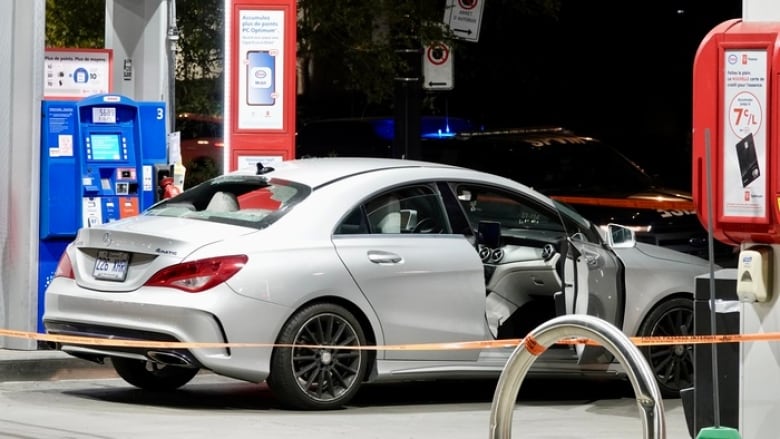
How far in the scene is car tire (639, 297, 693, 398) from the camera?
10516 millimetres

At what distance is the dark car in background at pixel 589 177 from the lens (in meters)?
15.8

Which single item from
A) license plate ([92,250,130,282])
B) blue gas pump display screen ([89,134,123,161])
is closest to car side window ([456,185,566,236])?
license plate ([92,250,130,282])

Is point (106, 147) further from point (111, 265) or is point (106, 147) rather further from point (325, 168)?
point (111, 265)

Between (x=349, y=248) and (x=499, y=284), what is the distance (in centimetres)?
119

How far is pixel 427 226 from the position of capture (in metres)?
10.2

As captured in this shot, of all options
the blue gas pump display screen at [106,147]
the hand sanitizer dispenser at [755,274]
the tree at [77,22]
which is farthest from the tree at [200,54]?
the hand sanitizer dispenser at [755,274]

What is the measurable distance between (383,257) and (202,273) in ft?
3.93

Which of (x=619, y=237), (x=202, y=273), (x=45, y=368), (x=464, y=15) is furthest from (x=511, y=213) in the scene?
(x=464, y=15)

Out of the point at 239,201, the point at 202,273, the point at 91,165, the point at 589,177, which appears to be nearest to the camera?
the point at 202,273

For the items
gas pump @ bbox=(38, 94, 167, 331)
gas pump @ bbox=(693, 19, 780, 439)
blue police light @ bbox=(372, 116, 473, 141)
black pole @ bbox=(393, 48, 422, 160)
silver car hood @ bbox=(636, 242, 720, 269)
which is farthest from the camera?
blue police light @ bbox=(372, 116, 473, 141)

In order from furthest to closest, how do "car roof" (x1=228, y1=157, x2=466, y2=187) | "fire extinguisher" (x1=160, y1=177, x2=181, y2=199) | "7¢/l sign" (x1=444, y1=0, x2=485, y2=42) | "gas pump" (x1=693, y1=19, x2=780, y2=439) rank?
1. "7¢/l sign" (x1=444, y1=0, x2=485, y2=42)
2. "fire extinguisher" (x1=160, y1=177, x2=181, y2=199)
3. "car roof" (x1=228, y1=157, x2=466, y2=187)
4. "gas pump" (x1=693, y1=19, x2=780, y2=439)

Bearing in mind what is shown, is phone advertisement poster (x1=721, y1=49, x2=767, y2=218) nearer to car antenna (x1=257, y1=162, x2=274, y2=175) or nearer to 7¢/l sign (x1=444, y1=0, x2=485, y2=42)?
car antenna (x1=257, y1=162, x2=274, y2=175)

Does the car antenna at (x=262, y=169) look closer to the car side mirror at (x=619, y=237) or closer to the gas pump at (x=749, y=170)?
the car side mirror at (x=619, y=237)

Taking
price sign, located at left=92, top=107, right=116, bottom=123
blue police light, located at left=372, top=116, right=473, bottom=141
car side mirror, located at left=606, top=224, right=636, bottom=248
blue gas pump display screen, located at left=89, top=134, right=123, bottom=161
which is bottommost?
car side mirror, located at left=606, top=224, right=636, bottom=248
